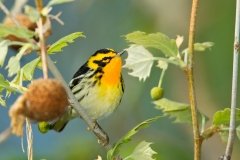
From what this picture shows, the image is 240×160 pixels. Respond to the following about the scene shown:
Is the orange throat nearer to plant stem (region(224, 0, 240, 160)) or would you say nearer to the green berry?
the green berry

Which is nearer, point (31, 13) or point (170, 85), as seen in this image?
point (31, 13)

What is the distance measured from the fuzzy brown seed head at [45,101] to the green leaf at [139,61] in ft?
1.20

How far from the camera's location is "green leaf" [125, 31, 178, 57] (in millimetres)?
1321

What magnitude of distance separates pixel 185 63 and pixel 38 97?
0.45m

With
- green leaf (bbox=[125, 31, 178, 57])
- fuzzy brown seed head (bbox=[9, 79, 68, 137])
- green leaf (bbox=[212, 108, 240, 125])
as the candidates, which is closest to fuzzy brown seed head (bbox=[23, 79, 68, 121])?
fuzzy brown seed head (bbox=[9, 79, 68, 137])

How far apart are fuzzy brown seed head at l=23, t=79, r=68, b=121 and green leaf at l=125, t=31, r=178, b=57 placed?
0.34 m

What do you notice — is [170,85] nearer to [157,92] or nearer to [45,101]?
[157,92]

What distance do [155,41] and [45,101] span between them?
0.40 metres

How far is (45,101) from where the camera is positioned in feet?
3.31

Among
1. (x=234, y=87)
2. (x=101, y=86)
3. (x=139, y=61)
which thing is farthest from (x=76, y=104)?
(x=101, y=86)

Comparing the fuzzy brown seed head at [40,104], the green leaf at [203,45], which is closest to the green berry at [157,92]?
the green leaf at [203,45]

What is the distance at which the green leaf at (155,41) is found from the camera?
4.33 ft

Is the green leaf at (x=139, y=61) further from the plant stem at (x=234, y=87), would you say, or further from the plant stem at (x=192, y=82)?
the plant stem at (x=234, y=87)

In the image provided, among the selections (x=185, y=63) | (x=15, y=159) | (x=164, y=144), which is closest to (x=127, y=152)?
(x=164, y=144)
